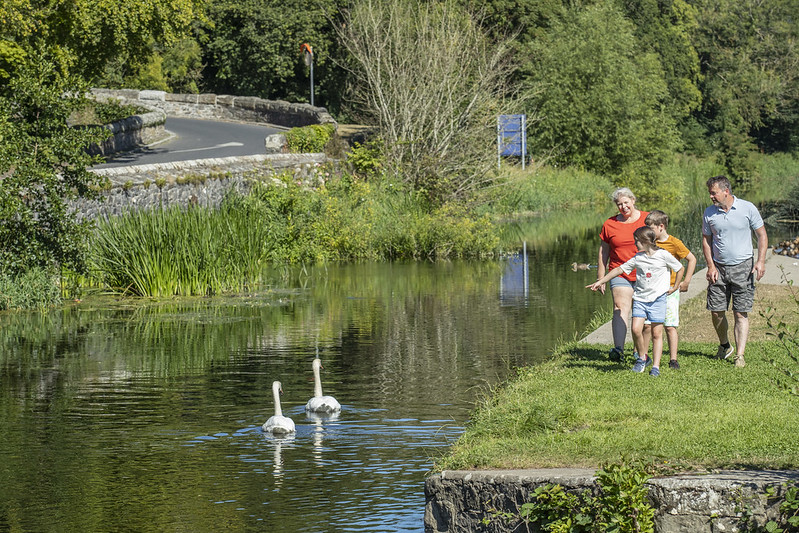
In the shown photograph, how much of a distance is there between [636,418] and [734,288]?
3216 mm

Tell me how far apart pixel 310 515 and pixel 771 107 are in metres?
72.2

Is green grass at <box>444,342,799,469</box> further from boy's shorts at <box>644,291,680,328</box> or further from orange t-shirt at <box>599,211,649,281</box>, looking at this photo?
orange t-shirt at <box>599,211,649,281</box>

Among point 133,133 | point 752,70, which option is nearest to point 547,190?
point 133,133

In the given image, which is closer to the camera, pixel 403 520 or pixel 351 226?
pixel 403 520

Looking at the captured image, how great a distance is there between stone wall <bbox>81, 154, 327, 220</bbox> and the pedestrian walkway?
9017 millimetres

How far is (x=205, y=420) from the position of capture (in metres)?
11.0

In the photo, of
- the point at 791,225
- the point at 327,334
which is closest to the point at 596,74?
the point at 791,225

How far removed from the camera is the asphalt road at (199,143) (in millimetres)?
34125

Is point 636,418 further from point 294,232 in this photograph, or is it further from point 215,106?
point 215,106

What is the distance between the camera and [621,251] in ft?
38.2

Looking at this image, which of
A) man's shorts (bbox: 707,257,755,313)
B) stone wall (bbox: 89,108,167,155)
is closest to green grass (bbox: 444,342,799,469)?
man's shorts (bbox: 707,257,755,313)

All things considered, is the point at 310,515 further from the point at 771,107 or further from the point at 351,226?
the point at 771,107

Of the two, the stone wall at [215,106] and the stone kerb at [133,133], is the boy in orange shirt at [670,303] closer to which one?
the stone kerb at [133,133]

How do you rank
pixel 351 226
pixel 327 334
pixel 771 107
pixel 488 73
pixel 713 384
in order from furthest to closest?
1. pixel 771 107
2. pixel 488 73
3. pixel 351 226
4. pixel 327 334
5. pixel 713 384
